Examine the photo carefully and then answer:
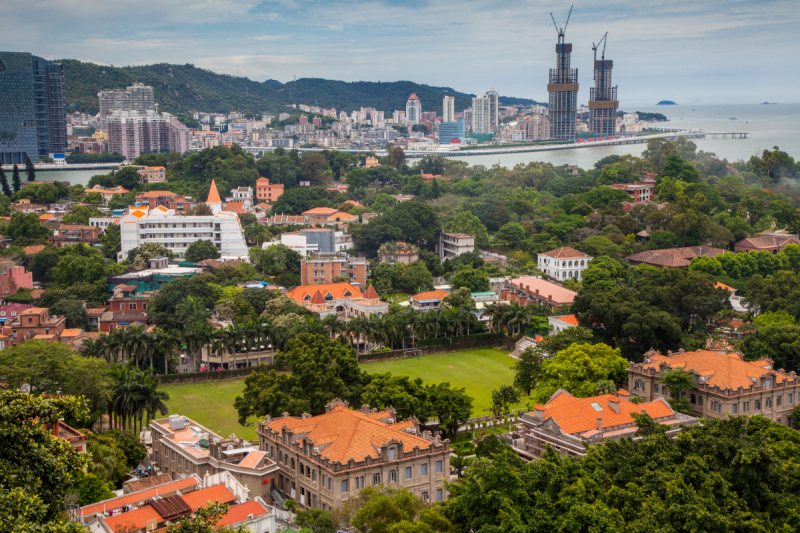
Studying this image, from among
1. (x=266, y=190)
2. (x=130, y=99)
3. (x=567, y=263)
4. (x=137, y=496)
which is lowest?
(x=137, y=496)

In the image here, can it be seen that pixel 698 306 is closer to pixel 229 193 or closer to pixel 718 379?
pixel 718 379

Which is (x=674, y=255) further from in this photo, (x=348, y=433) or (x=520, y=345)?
(x=348, y=433)

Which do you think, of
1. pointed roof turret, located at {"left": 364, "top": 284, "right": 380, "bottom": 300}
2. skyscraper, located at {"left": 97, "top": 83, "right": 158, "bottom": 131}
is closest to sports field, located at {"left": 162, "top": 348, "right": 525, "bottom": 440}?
pointed roof turret, located at {"left": 364, "top": 284, "right": 380, "bottom": 300}

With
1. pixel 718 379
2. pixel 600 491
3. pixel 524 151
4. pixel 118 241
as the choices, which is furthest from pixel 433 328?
pixel 524 151

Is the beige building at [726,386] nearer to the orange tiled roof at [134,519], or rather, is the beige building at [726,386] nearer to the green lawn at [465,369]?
the green lawn at [465,369]

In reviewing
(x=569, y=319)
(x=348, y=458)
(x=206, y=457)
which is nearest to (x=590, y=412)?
(x=348, y=458)
